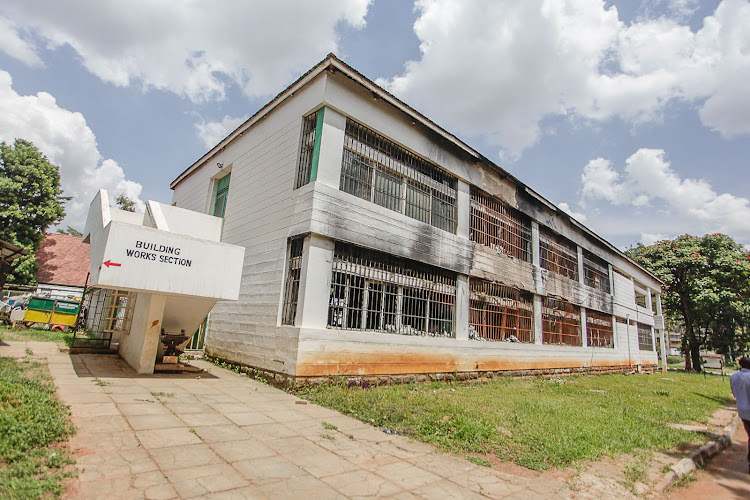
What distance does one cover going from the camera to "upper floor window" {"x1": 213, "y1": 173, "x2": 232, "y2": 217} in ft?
39.8

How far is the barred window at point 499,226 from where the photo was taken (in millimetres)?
12320

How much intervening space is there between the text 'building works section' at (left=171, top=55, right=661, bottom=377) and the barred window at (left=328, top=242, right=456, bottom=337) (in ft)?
0.10

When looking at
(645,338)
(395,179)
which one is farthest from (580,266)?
(395,179)

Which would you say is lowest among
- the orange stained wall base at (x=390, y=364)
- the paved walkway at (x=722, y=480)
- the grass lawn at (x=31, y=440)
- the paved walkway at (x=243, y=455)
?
the paved walkway at (x=722, y=480)

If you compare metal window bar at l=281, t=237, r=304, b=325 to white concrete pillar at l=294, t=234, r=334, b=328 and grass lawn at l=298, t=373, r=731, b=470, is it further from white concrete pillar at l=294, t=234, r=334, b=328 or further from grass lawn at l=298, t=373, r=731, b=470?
grass lawn at l=298, t=373, r=731, b=470

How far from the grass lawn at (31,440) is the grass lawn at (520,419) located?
3.63 metres

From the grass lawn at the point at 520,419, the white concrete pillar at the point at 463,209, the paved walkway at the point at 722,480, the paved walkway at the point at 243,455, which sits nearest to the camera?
the paved walkway at the point at 243,455

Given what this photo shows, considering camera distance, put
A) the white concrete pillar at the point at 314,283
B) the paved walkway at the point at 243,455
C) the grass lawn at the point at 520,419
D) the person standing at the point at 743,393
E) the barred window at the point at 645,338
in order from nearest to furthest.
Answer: the paved walkway at the point at 243,455 < the grass lawn at the point at 520,419 < the person standing at the point at 743,393 < the white concrete pillar at the point at 314,283 < the barred window at the point at 645,338

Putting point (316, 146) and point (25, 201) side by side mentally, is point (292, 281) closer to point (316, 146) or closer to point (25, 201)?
point (316, 146)

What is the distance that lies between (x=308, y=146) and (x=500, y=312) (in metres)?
8.02

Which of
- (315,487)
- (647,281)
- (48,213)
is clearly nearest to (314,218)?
(315,487)

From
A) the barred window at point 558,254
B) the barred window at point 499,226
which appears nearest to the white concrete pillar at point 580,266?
the barred window at point 558,254

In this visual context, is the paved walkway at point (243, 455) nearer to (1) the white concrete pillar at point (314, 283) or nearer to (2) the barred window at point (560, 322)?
(1) the white concrete pillar at point (314, 283)

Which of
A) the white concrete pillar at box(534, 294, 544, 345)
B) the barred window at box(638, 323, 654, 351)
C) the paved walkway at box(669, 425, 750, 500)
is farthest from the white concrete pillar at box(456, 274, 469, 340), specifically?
the barred window at box(638, 323, 654, 351)
